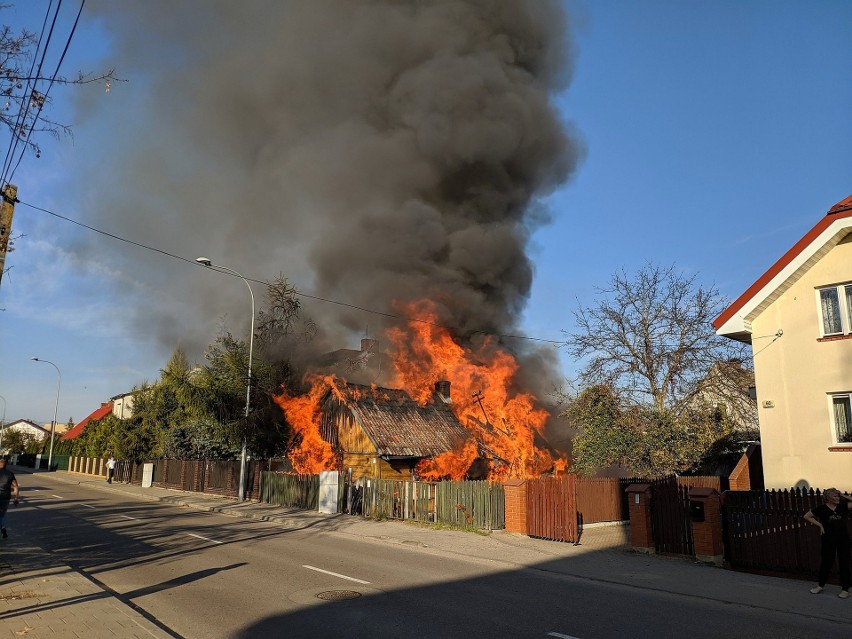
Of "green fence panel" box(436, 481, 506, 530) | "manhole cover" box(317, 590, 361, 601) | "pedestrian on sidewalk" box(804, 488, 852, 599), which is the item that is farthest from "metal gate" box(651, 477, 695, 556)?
"manhole cover" box(317, 590, 361, 601)

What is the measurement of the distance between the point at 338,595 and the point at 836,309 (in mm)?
11694

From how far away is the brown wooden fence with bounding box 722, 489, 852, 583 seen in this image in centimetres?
881

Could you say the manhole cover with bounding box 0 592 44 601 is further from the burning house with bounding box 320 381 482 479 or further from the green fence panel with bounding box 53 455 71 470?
the green fence panel with bounding box 53 455 71 470

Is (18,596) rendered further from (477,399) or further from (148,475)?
(148,475)

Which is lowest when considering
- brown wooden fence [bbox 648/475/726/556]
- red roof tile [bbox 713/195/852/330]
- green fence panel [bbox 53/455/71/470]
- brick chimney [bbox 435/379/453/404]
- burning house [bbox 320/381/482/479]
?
green fence panel [bbox 53/455/71/470]

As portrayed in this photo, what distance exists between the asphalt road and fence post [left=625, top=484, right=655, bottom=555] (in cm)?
225

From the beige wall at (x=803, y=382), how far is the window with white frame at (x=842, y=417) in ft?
0.47

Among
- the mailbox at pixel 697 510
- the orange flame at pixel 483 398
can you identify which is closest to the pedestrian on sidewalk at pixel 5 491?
the mailbox at pixel 697 510

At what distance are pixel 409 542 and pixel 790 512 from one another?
6852mm

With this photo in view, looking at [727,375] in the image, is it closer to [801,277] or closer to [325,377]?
[801,277]

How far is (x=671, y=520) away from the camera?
10672 mm

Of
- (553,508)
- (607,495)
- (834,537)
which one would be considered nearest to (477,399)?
(607,495)

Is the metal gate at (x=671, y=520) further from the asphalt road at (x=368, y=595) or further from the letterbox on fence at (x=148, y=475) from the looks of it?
the letterbox on fence at (x=148, y=475)

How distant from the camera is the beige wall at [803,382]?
1215cm
